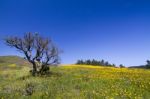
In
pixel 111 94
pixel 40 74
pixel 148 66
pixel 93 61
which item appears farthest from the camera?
pixel 93 61

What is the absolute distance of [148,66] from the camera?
5819cm

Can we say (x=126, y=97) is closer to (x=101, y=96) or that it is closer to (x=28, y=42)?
(x=101, y=96)

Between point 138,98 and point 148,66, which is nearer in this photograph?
point 138,98

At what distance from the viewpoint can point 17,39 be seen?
31438 mm

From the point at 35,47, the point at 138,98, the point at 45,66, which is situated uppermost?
the point at 35,47

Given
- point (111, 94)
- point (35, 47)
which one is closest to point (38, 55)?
point (35, 47)

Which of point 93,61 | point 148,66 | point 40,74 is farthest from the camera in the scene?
point 93,61

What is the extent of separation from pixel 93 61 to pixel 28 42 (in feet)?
176

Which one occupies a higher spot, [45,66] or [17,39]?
[17,39]

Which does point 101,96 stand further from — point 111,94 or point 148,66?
point 148,66

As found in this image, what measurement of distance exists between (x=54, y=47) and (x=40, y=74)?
342 cm

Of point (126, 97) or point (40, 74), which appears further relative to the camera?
point (40, 74)

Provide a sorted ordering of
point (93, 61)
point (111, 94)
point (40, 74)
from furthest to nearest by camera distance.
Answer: point (93, 61) → point (40, 74) → point (111, 94)

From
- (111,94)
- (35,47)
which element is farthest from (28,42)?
(111,94)
